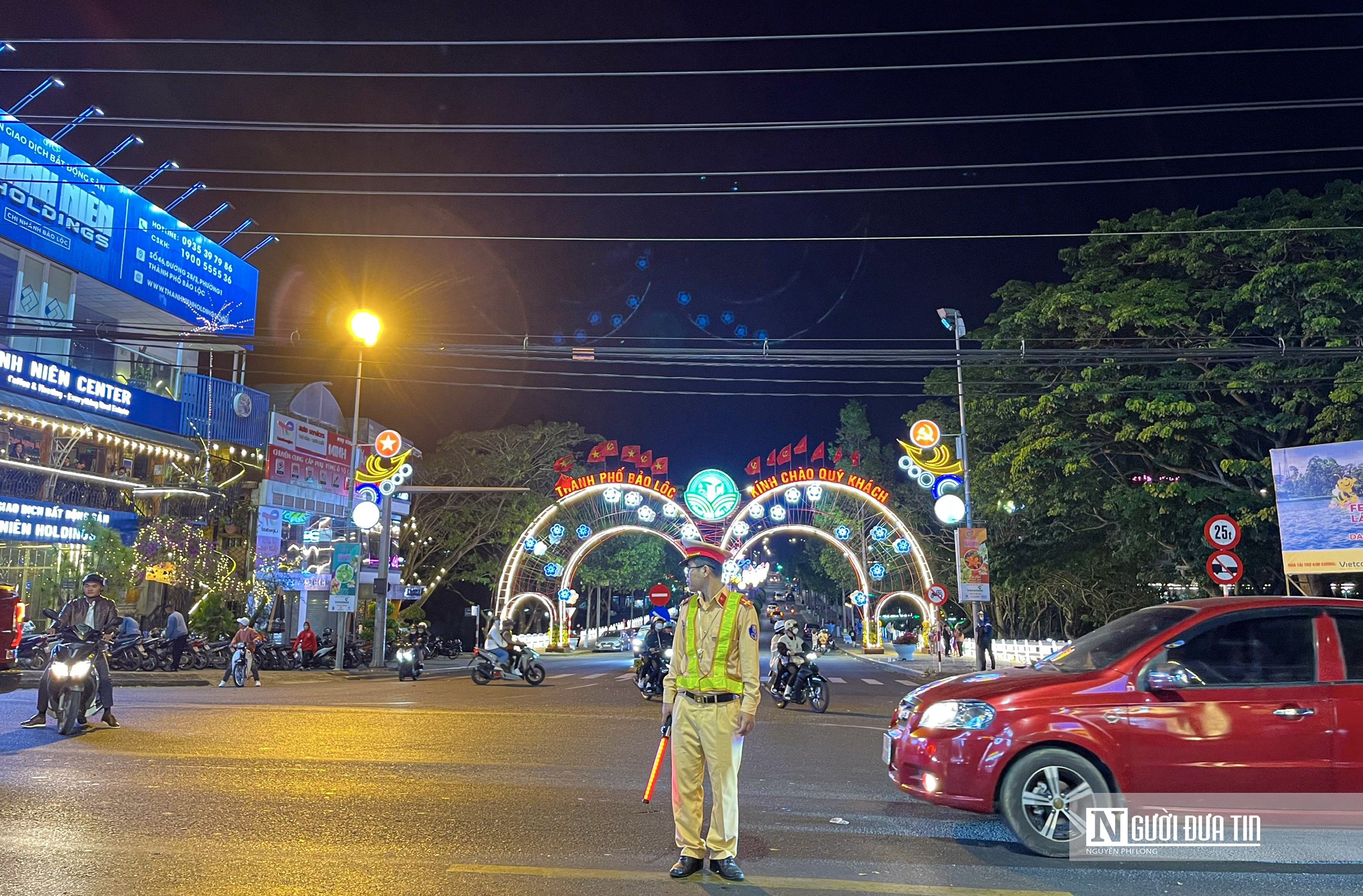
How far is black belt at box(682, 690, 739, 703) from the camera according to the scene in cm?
541

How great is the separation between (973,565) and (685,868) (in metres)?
21.6

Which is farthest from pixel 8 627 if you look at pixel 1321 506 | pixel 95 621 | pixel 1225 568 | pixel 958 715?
pixel 1321 506

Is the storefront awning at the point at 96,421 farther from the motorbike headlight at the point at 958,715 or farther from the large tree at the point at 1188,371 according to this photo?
the motorbike headlight at the point at 958,715

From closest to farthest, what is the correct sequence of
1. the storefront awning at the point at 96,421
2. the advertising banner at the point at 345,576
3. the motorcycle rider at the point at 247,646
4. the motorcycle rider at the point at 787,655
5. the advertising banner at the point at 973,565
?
the motorcycle rider at the point at 787,655
the motorcycle rider at the point at 247,646
the storefront awning at the point at 96,421
the advertising banner at the point at 973,565
the advertising banner at the point at 345,576

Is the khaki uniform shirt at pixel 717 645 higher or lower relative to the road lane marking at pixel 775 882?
higher

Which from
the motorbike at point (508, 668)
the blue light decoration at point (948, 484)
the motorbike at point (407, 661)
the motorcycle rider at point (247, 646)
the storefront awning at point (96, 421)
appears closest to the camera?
the motorcycle rider at point (247, 646)

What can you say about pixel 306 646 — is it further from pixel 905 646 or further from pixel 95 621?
pixel 905 646

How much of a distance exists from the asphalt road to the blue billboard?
18023 mm

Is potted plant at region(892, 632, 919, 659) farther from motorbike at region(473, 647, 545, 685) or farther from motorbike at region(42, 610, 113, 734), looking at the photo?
motorbike at region(42, 610, 113, 734)

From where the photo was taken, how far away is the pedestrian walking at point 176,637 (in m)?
22.3

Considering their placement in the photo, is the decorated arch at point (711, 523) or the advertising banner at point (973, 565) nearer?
the advertising banner at point (973, 565)

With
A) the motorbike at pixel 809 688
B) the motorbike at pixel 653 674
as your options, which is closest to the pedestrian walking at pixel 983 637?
the motorbike at pixel 809 688

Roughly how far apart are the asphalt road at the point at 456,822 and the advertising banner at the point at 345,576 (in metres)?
14.5

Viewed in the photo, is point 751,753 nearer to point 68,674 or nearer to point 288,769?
point 288,769
